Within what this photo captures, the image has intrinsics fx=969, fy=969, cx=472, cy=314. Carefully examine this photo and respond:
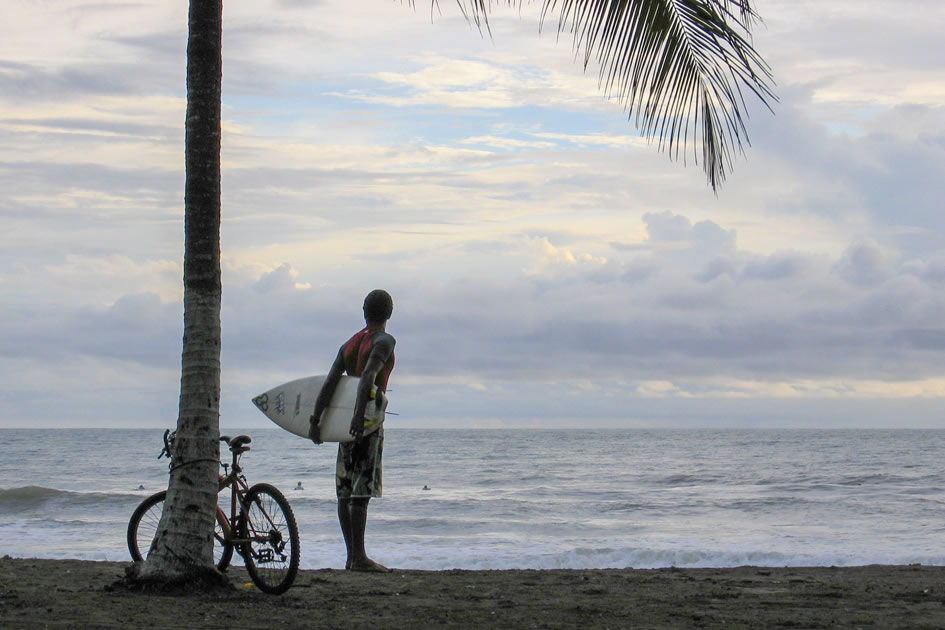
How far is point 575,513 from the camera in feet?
60.1

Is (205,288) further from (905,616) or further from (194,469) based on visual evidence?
(905,616)

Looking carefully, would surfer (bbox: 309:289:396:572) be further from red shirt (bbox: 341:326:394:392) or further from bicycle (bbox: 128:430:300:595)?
bicycle (bbox: 128:430:300:595)

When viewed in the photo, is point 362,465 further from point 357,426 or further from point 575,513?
point 575,513

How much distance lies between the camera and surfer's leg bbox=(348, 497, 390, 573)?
6785 mm

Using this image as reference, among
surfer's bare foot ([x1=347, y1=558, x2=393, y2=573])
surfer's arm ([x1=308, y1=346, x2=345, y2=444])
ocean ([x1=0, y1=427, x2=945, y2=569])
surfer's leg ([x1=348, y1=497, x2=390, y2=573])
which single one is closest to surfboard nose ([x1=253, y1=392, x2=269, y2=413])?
surfer's arm ([x1=308, y1=346, x2=345, y2=444])

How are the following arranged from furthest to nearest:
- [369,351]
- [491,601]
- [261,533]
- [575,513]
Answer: [575,513] → [369,351] → [261,533] → [491,601]

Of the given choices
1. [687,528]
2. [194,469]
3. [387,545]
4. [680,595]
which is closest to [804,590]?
[680,595]

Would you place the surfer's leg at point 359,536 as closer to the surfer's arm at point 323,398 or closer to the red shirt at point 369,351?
the surfer's arm at point 323,398

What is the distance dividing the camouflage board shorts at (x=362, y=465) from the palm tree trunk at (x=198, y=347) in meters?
1.13

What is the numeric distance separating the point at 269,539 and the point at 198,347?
1.25m

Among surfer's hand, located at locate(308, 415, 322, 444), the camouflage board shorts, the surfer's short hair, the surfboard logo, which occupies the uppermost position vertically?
the surfer's short hair

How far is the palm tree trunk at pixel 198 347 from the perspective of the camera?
18.4ft

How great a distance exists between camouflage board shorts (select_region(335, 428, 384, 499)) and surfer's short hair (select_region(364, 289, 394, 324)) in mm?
774

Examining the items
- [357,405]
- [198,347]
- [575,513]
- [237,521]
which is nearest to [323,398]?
[357,405]
